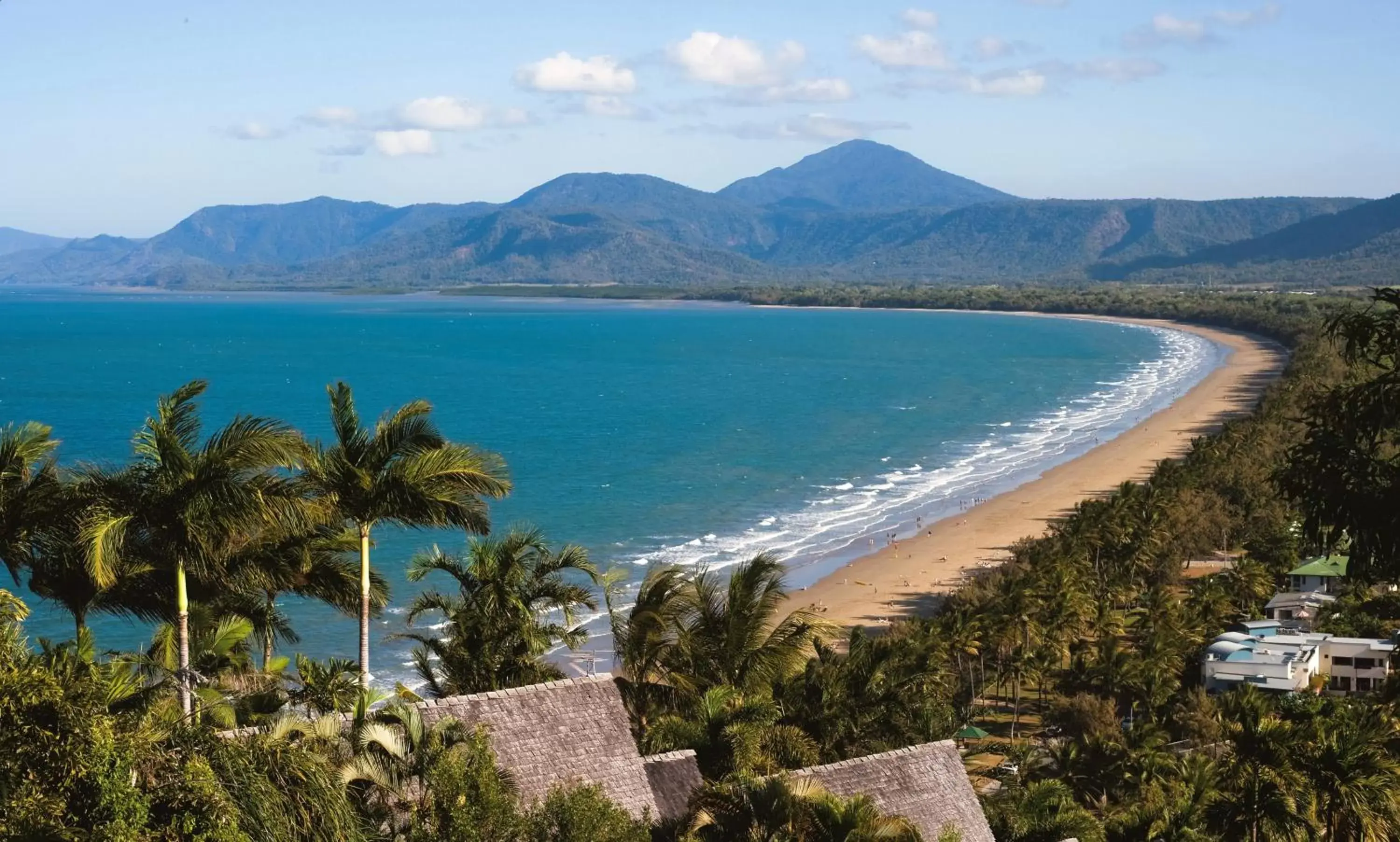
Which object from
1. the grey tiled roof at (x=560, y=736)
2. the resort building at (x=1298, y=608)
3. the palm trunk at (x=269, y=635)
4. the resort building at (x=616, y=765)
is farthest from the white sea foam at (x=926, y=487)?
the grey tiled roof at (x=560, y=736)

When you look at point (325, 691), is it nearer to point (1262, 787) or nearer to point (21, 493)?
point (21, 493)

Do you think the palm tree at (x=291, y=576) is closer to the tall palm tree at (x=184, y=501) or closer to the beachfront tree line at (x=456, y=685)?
the beachfront tree line at (x=456, y=685)

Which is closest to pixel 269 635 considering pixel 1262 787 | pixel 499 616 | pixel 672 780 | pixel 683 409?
pixel 499 616

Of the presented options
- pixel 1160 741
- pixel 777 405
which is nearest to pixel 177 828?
pixel 1160 741

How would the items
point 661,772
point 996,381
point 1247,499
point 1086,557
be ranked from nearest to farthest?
point 661,772, point 1086,557, point 1247,499, point 996,381

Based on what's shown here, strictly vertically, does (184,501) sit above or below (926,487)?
above

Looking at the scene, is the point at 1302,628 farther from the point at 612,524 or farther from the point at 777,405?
the point at 777,405
